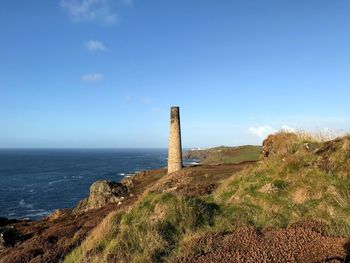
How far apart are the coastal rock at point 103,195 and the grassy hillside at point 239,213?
Answer: 28.2 metres

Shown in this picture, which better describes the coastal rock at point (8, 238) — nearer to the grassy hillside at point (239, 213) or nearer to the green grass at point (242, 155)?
the grassy hillside at point (239, 213)

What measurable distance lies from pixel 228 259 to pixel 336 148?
10.5 m

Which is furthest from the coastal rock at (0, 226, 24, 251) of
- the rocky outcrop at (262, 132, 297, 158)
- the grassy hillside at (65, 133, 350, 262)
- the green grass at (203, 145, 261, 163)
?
the green grass at (203, 145, 261, 163)

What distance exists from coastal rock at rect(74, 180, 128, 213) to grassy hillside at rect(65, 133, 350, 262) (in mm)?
28227

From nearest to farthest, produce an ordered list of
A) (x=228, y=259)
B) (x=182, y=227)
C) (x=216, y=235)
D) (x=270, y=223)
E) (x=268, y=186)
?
(x=228, y=259)
(x=216, y=235)
(x=270, y=223)
(x=182, y=227)
(x=268, y=186)

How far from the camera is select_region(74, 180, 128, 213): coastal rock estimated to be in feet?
139

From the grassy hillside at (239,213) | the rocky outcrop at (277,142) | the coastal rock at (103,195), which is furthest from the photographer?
the coastal rock at (103,195)

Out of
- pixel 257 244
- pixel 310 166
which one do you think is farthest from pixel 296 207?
pixel 257 244

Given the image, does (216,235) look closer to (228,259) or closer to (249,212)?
(228,259)

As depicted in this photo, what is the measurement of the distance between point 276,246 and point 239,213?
14.7 ft

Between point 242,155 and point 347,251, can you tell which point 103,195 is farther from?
point 242,155

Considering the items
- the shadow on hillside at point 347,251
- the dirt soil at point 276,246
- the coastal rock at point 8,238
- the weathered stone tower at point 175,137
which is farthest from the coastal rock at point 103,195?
the shadow on hillside at point 347,251

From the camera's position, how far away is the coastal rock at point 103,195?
42.2 m

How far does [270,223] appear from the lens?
35.3 ft
